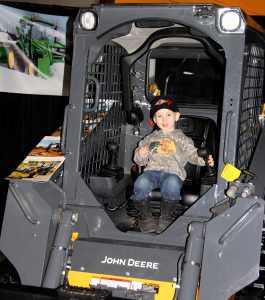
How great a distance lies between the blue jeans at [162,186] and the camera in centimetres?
385

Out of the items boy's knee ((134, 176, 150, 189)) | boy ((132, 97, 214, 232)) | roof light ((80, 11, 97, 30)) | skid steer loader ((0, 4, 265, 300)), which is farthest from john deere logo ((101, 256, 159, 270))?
roof light ((80, 11, 97, 30))

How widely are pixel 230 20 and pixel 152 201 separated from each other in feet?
4.43

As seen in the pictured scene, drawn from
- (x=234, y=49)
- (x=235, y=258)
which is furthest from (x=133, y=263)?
(x=234, y=49)

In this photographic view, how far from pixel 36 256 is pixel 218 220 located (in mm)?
1065

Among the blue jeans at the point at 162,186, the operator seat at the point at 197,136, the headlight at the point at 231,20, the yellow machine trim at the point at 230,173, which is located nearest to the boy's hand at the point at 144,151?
the blue jeans at the point at 162,186

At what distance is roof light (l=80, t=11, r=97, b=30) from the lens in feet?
11.7

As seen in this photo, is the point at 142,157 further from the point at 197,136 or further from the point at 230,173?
the point at 230,173

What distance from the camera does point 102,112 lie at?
165 inches

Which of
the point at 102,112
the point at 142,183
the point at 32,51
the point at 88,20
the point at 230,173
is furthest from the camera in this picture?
the point at 32,51

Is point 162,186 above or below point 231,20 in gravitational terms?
below

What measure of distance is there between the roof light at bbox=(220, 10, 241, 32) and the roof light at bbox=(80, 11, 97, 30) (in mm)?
763

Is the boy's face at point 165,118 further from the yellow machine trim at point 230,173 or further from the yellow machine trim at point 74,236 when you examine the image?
the yellow machine trim at point 74,236

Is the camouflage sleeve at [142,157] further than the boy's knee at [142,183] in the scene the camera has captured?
Yes

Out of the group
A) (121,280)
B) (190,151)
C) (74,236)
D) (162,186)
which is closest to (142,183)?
(162,186)
